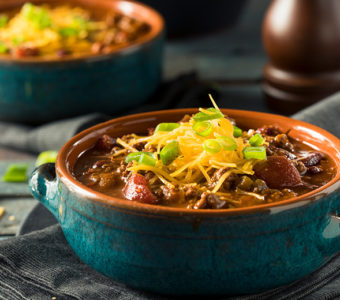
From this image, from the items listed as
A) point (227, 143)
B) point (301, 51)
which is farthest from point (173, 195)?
point (301, 51)

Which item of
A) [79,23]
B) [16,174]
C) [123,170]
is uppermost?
[123,170]

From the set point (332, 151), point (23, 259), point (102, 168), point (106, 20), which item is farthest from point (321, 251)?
point (106, 20)

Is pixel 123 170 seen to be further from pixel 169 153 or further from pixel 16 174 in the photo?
pixel 16 174

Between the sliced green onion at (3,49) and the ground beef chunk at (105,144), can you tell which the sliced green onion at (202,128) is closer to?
the ground beef chunk at (105,144)

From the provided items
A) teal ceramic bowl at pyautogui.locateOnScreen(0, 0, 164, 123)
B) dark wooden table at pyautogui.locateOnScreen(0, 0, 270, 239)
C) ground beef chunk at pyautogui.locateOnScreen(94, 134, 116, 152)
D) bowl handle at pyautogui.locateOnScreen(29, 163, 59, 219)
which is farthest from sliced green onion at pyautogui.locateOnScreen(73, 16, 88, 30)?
bowl handle at pyautogui.locateOnScreen(29, 163, 59, 219)

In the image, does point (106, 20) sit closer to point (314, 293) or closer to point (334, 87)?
point (334, 87)

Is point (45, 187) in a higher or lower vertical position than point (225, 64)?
higher

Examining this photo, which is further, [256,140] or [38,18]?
[38,18]

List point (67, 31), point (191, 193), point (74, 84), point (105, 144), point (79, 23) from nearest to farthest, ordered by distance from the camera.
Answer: point (191, 193) → point (105, 144) → point (74, 84) → point (67, 31) → point (79, 23)
